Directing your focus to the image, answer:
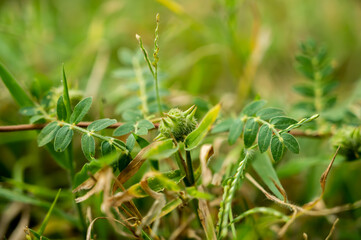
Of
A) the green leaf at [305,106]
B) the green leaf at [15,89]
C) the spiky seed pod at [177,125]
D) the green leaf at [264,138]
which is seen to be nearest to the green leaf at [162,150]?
the spiky seed pod at [177,125]

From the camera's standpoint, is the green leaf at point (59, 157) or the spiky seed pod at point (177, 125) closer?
the spiky seed pod at point (177, 125)

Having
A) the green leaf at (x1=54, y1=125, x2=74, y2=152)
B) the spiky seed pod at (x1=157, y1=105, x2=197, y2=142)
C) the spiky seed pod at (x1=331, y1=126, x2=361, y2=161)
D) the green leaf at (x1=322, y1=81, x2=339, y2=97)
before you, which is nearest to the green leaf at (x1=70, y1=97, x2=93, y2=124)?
the green leaf at (x1=54, y1=125, x2=74, y2=152)

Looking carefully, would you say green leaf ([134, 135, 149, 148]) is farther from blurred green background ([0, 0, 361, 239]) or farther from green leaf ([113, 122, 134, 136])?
blurred green background ([0, 0, 361, 239])

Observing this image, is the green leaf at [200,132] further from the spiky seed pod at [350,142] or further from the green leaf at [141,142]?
the spiky seed pod at [350,142]

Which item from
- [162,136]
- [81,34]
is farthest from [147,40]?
[162,136]

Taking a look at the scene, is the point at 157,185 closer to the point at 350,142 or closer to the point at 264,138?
the point at 264,138

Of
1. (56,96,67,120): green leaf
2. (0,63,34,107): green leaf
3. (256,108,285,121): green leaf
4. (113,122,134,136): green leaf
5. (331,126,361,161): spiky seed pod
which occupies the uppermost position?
(0,63,34,107): green leaf
